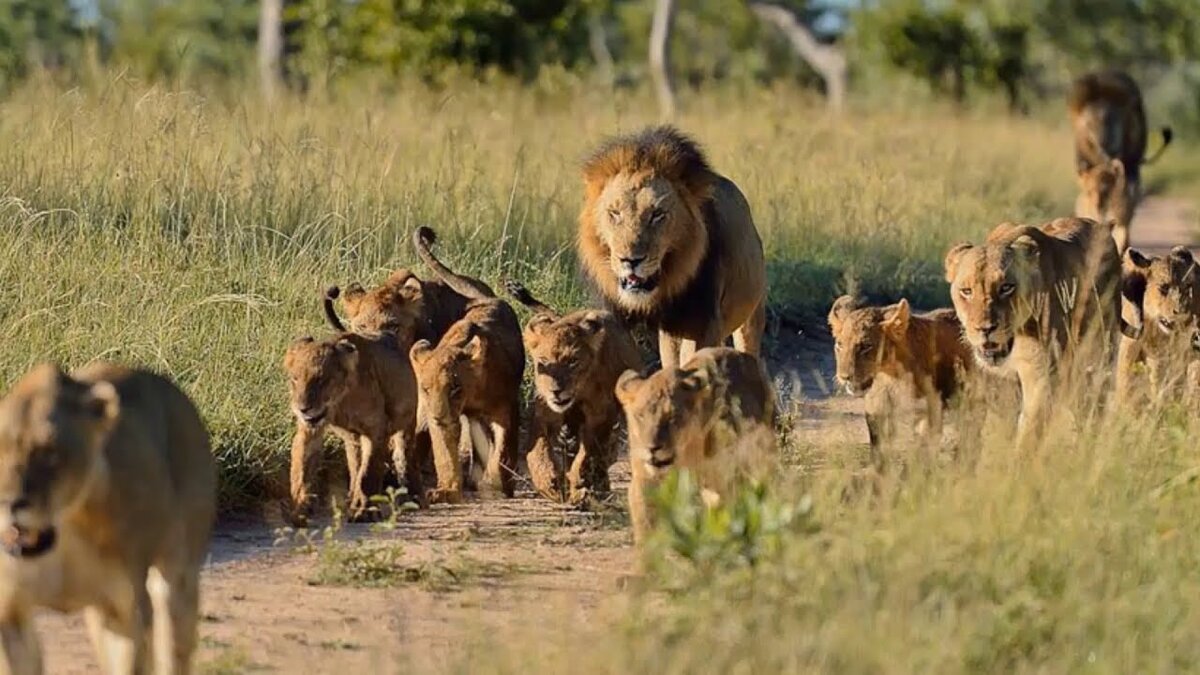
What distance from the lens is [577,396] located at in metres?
7.40

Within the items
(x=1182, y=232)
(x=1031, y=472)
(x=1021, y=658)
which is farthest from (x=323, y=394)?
(x=1182, y=232)

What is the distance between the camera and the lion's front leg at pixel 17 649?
439cm

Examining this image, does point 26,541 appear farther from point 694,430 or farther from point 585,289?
point 585,289

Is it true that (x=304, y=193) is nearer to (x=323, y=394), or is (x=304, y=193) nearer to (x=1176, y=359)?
(x=323, y=394)

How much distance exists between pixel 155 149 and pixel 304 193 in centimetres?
66

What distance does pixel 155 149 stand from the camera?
992 cm

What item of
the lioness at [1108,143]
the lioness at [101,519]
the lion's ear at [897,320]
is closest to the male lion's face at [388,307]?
the lion's ear at [897,320]

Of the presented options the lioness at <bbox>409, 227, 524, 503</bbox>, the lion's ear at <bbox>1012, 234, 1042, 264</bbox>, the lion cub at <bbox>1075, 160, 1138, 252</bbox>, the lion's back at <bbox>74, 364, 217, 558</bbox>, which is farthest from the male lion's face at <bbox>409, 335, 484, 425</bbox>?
the lion cub at <bbox>1075, 160, 1138, 252</bbox>

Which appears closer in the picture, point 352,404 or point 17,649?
point 17,649

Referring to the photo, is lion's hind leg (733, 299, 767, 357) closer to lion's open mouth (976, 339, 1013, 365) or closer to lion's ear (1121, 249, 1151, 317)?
lion's ear (1121, 249, 1151, 317)

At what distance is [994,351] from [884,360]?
0.36m

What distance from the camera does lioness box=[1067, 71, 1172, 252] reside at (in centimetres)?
1492

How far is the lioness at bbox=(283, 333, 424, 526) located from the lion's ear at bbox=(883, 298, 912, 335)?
1571 mm

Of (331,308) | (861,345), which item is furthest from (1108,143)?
(331,308)
